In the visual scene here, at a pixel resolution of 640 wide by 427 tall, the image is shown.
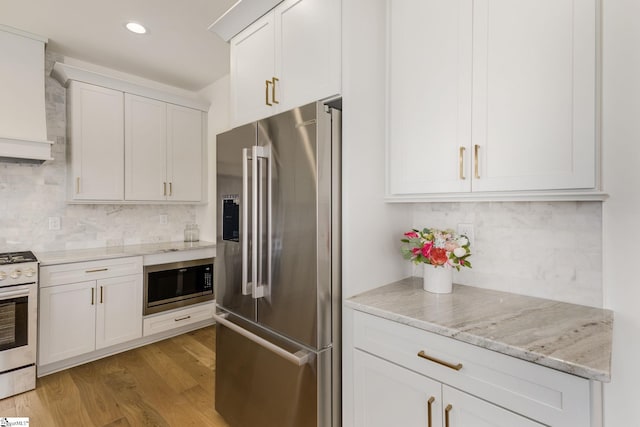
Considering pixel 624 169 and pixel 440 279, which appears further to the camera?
pixel 440 279

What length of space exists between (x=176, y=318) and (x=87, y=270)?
942mm

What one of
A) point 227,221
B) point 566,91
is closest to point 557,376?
point 566,91

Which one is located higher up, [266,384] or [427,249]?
[427,249]

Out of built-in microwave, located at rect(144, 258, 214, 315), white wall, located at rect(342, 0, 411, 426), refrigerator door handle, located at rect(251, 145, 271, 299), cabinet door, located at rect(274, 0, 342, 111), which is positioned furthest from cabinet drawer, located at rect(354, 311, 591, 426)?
built-in microwave, located at rect(144, 258, 214, 315)

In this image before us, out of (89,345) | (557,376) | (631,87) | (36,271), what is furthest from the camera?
(89,345)

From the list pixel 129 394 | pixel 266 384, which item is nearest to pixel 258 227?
pixel 266 384

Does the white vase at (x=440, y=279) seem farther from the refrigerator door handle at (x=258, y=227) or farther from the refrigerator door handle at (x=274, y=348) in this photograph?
the refrigerator door handle at (x=258, y=227)

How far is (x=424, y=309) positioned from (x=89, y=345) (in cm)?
284

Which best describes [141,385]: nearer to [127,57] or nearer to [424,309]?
[424,309]

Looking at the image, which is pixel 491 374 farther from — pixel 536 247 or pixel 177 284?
pixel 177 284

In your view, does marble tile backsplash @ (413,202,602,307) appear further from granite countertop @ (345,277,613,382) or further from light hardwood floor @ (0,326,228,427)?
light hardwood floor @ (0,326,228,427)

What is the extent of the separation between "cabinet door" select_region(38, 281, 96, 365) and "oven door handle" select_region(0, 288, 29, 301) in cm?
17

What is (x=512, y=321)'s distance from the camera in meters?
1.13

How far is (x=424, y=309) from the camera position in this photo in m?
1.26
